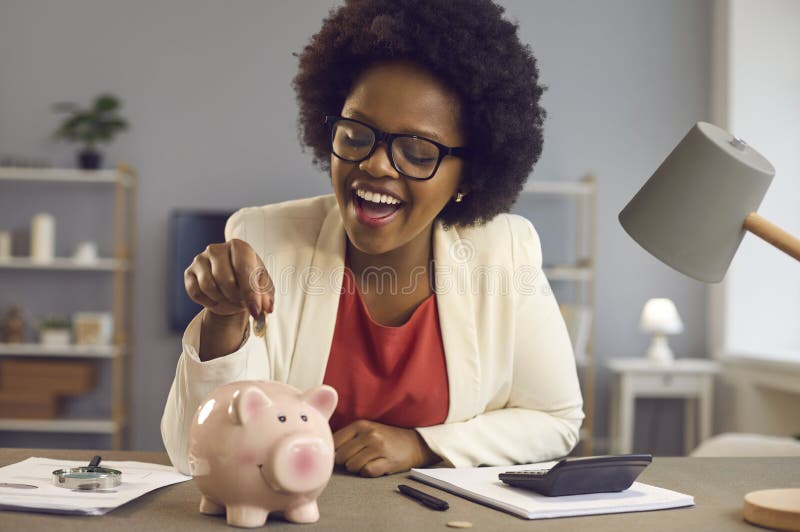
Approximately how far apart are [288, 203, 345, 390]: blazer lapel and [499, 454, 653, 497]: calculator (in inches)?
18.5

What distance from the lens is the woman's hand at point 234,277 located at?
91 cm

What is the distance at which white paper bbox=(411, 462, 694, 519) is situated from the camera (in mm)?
885

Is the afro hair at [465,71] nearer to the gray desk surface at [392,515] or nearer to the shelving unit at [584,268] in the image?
the gray desk surface at [392,515]

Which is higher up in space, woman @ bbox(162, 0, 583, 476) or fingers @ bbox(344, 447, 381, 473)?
woman @ bbox(162, 0, 583, 476)

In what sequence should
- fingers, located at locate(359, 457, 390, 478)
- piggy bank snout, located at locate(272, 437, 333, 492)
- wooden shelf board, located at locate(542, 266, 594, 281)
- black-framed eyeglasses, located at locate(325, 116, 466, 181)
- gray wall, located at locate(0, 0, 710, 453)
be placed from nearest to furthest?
piggy bank snout, located at locate(272, 437, 333, 492) → fingers, located at locate(359, 457, 390, 478) → black-framed eyeglasses, located at locate(325, 116, 466, 181) → wooden shelf board, located at locate(542, 266, 594, 281) → gray wall, located at locate(0, 0, 710, 453)

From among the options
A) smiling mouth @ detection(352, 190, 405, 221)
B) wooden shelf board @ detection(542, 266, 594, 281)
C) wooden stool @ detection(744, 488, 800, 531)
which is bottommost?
wooden stool @ detection(744, 488, 800, 531)

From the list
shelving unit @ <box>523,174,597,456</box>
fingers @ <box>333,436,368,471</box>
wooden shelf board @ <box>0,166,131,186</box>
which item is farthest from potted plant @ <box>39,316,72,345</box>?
fingers @ <box>333,436,368,471</box>

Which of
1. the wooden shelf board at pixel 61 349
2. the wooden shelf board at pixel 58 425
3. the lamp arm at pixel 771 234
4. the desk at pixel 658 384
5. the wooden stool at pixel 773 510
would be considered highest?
the lamp arm at pixel 771 234

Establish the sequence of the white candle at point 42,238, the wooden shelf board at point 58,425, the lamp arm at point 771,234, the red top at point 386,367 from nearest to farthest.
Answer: the lamp arm at point 771,234
the red top at point 386,367
the wooden shelf board at point 58,425
the white candle at point 42,238

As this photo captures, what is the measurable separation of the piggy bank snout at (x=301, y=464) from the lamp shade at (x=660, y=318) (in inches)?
148

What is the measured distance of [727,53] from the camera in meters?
4.60

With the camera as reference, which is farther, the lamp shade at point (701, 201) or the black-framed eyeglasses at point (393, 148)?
the black-framed eyeglasses at point (393, 148)

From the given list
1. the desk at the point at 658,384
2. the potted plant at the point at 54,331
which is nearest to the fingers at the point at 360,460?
the desk at the point at 658,384

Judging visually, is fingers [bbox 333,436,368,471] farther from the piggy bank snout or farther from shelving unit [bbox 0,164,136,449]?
shelving unit [bbox 0,164,136,449]
